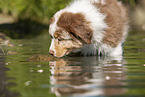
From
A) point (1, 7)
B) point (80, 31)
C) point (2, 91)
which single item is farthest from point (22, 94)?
point (1, 7)

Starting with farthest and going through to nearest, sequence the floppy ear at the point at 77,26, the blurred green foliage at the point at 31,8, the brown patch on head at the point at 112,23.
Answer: the blurred green foliage at the point at 31,8 → the brown patch on head at the point at 112,23 → the floppy ear at the point at 77,26

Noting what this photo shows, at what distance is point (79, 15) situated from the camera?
580 centimetres

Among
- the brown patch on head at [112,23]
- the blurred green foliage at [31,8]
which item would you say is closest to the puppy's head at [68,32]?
the brown patch on head at [112,23]

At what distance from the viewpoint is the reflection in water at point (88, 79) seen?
3.25 m

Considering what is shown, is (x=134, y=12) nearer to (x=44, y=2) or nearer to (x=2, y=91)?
(x=44, y=2)

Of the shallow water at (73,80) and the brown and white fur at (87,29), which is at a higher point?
the brown and white fur at (87,29)

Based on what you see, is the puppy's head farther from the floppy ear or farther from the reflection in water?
the reflection in water

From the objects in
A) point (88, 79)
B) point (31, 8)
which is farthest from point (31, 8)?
point (88, 79)

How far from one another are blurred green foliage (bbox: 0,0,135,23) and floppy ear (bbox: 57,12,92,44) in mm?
9694

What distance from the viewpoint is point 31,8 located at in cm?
1647

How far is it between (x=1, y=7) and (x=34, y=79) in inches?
476

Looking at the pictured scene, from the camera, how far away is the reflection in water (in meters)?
3.25

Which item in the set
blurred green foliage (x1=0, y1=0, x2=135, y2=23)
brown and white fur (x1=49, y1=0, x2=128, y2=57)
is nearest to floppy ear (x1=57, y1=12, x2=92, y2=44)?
brown and white fur (x1=49, y1=0, x2=128, y2=57)

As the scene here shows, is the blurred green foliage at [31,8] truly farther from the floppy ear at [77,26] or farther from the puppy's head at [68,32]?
the floppy ear at [77,26]
